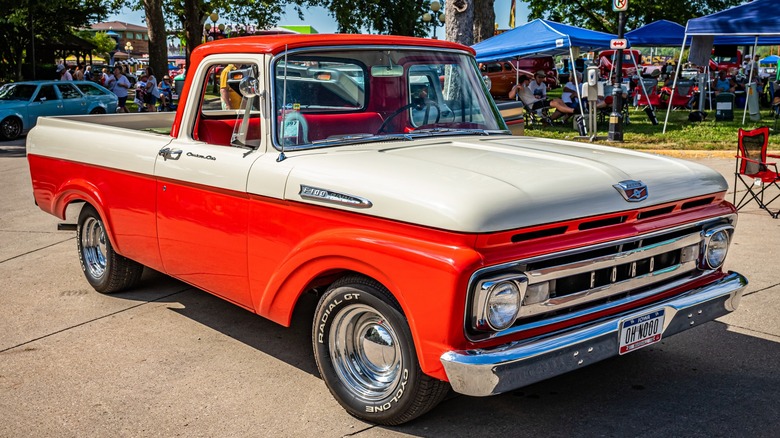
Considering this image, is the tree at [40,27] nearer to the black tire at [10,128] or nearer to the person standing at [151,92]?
the person standing at [151,92]

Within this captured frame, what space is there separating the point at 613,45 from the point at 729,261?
9650 millimetres

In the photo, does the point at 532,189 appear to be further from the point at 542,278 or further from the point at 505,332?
the point at 505,332

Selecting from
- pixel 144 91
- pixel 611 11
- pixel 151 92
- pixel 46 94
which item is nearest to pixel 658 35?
pixel 151 92

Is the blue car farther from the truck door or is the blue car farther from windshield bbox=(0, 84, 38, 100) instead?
the truck door

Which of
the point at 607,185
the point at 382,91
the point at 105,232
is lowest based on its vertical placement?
the point at 105,232

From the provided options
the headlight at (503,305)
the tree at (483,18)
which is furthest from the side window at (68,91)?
the headlight at (503,305)

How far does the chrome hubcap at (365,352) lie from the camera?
392cm

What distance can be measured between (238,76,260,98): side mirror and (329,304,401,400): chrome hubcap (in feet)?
4.50

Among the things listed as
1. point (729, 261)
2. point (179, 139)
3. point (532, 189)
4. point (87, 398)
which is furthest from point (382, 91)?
point (729, 261)

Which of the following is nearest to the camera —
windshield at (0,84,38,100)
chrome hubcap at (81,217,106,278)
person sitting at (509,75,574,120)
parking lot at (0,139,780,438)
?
parking lot at (0,139,780,438)

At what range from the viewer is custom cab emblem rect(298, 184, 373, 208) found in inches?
150

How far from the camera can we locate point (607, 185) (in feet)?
12.6

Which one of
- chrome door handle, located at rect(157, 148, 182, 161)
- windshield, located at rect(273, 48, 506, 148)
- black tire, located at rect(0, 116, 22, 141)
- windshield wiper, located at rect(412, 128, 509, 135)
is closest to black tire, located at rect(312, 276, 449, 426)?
windshield, located at rect(273, 48, 506, 148)

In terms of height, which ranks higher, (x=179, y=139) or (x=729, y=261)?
(x=179, y=139)
